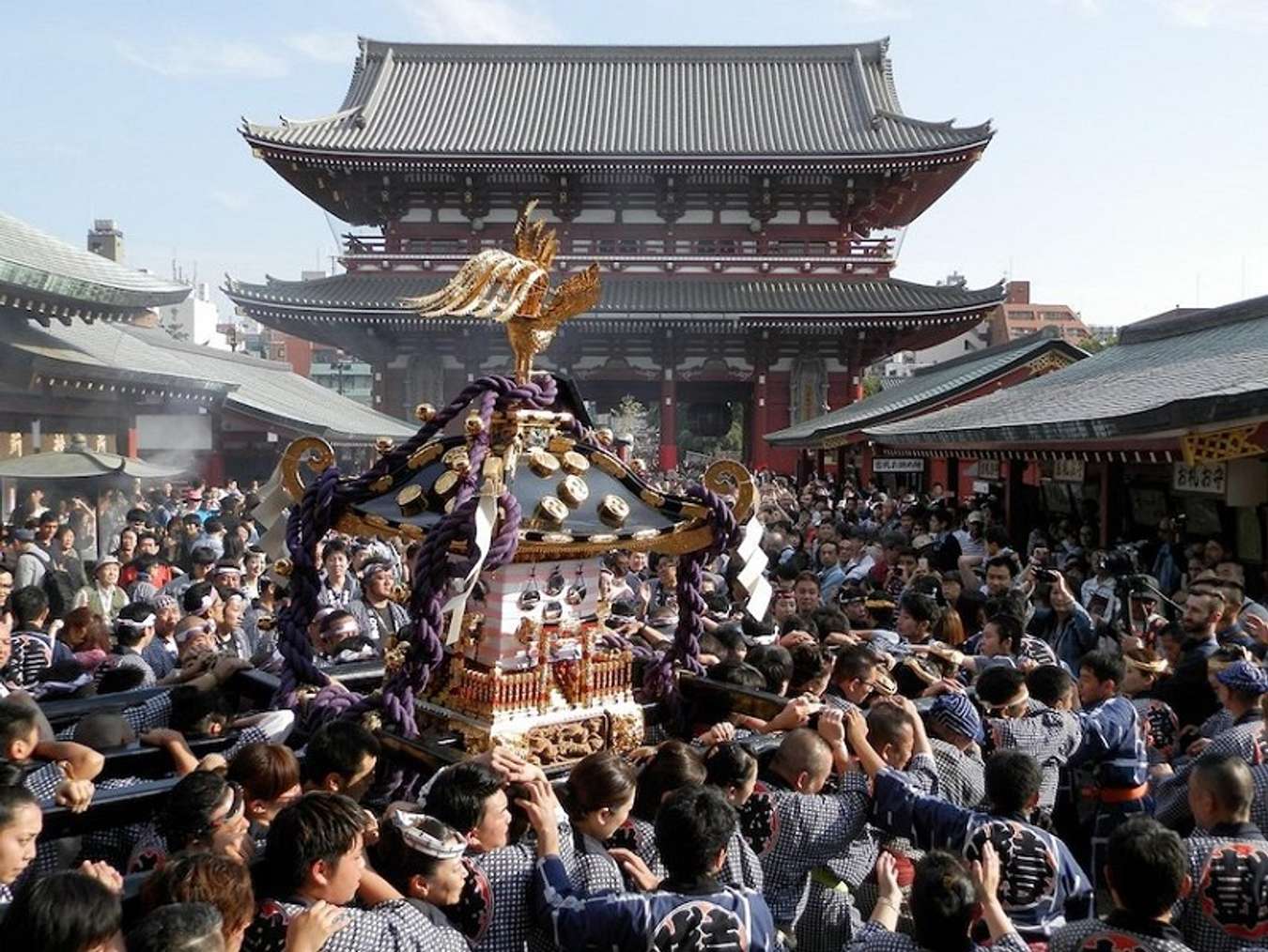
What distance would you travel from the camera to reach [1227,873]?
3.38 m

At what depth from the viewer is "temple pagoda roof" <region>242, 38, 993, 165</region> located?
83.9 ft

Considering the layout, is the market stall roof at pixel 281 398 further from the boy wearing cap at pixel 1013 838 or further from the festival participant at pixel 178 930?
the festival participant at pixel 178 930

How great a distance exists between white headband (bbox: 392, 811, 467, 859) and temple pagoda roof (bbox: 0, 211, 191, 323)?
10.1 meters

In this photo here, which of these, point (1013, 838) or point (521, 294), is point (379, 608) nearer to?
point (521, 294)

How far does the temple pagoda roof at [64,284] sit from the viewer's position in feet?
35.5

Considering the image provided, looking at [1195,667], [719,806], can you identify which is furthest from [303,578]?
[1195,667]

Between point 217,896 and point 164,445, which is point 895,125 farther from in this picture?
point 217,896

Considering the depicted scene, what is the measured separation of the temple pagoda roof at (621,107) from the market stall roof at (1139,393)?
37.6ft

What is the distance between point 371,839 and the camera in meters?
3.09

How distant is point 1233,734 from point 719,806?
2.87m

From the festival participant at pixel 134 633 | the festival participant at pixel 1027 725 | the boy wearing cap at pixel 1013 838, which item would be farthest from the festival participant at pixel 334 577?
the boy wearing cap at pixel 1013 838

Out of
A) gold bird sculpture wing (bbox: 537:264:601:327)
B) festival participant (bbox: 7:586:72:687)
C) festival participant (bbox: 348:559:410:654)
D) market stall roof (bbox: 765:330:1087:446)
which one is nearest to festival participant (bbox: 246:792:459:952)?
gold bird sculpture wing (bbox: 537:264:601:327)

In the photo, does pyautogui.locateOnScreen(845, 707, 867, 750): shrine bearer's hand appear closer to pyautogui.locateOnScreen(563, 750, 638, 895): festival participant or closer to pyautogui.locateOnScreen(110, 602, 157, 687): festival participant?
pyautogui.locateOnScreen(563, 750, 638, 895): festival participant

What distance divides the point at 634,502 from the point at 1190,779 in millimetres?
2483
